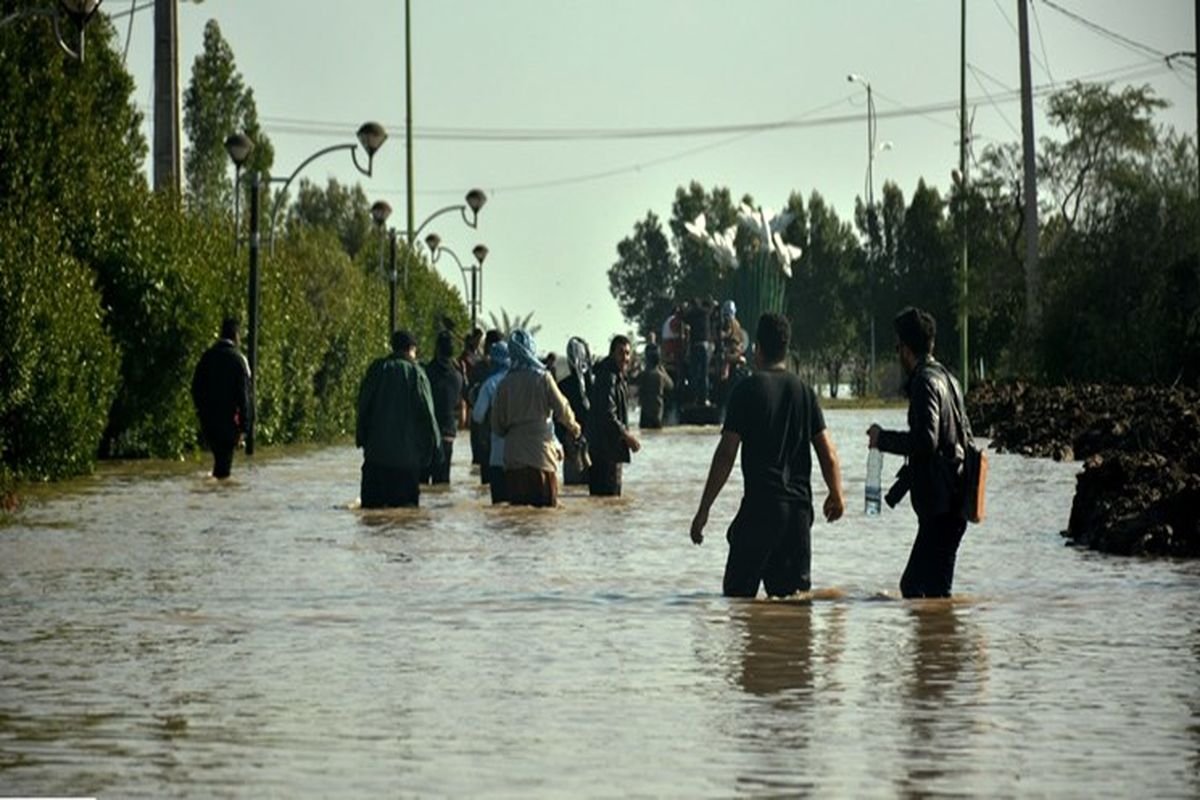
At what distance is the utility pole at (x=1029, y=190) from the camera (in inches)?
2950

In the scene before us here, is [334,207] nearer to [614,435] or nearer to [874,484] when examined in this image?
[614,435]

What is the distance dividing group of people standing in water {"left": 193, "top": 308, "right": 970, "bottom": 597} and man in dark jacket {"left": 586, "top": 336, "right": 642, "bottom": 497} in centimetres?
2

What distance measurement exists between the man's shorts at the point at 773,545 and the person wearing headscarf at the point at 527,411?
1124 centimetres

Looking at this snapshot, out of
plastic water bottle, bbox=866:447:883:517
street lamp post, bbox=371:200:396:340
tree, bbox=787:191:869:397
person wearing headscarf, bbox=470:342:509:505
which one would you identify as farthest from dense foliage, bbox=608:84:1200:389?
plastic water bottle, bbox=866:447:883:517

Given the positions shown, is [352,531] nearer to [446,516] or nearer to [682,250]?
[446,516]

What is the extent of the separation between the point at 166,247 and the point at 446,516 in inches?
674

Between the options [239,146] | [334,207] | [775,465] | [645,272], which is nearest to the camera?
[775,465]

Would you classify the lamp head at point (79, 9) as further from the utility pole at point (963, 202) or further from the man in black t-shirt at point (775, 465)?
the utility pole at point (963, 202)

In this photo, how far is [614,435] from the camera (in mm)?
33594

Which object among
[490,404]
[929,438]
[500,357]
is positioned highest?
[500,357]

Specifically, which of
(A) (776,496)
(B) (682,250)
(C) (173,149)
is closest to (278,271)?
(C) (173,149)

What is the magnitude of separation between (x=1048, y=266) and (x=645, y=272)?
10113 centimetres

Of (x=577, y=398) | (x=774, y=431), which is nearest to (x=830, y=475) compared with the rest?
(x=774, y=431)

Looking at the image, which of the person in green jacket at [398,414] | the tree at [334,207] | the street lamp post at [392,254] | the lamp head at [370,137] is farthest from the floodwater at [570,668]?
the tree at [334,207]
